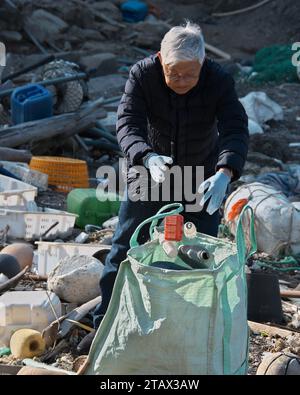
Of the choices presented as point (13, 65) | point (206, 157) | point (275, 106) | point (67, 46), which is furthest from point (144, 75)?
point (67, 46)

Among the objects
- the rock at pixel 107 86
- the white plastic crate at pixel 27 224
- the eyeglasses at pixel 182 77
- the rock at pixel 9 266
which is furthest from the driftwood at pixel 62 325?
the rock at pixel 107 86

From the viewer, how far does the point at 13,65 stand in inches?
627

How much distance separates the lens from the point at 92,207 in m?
7.54

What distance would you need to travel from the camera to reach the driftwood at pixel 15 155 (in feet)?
28.6

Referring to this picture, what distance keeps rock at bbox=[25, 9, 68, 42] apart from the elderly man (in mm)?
13901

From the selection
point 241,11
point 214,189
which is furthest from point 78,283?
point 241,11

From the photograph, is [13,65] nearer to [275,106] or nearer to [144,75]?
[275,106]

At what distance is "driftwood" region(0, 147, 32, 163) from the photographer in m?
8.70

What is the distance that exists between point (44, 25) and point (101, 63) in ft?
7.75

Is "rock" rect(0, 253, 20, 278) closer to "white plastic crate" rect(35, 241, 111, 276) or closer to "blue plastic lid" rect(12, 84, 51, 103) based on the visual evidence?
"white plastic crate" rect(35, 241, 111, 276)

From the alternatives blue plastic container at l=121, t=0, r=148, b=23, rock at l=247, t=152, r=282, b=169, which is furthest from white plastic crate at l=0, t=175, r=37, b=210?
blue plastic container at l=121, t=0, r=148, b=23

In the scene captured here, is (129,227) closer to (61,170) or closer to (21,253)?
(21,253)

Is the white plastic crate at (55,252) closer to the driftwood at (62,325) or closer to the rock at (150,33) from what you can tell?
the driftwood at (62,325)
